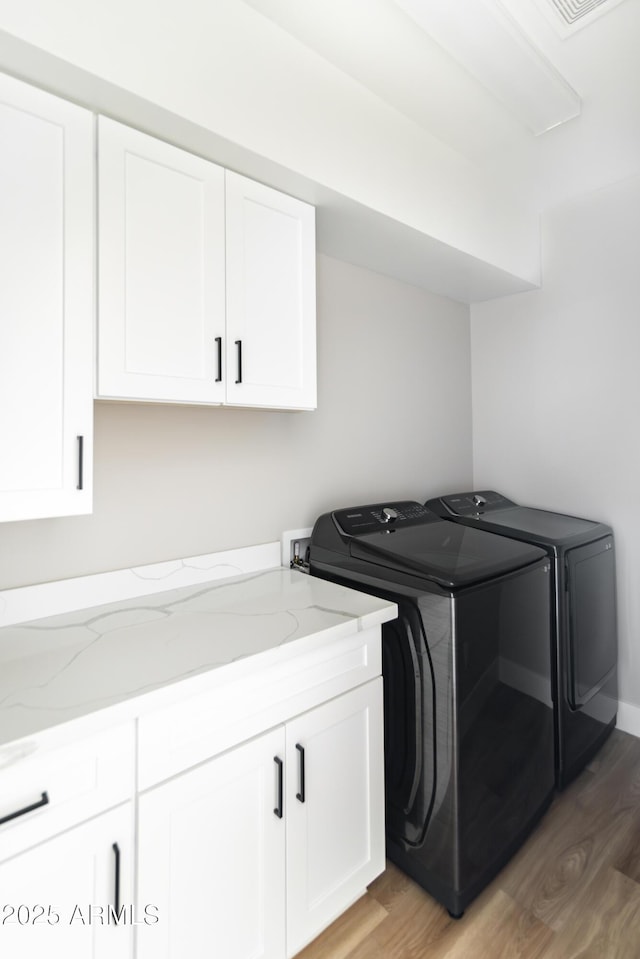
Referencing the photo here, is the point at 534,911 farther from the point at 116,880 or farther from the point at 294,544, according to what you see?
the point at 294,544

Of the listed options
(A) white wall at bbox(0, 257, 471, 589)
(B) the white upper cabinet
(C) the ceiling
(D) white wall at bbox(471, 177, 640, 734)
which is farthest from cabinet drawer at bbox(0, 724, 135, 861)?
(D) white wall at bbox(471, 177, 640, 734)

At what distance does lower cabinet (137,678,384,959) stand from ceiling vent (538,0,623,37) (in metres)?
2.03

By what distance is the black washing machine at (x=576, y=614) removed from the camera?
1933mm

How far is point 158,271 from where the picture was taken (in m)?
1.30

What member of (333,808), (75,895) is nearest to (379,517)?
(333,808)

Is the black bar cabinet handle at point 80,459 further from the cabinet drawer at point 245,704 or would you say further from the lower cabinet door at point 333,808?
the lower cabinet door at point 333,808

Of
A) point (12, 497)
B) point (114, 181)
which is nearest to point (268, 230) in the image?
point (114, 181)

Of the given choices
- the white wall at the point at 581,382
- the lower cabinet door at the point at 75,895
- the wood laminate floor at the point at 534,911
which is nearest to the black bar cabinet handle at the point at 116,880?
the lower cabinet door at the point at 75,895

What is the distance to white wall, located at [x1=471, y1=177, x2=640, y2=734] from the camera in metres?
2.33

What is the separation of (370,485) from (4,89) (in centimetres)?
181

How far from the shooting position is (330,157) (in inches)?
61.7

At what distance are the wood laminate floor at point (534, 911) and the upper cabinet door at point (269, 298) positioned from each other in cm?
155

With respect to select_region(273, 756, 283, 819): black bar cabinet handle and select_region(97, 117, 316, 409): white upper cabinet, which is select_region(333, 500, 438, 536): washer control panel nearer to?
select_region(97, 117, 316, 409): white upper cabinet

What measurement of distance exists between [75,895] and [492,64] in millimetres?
2460
